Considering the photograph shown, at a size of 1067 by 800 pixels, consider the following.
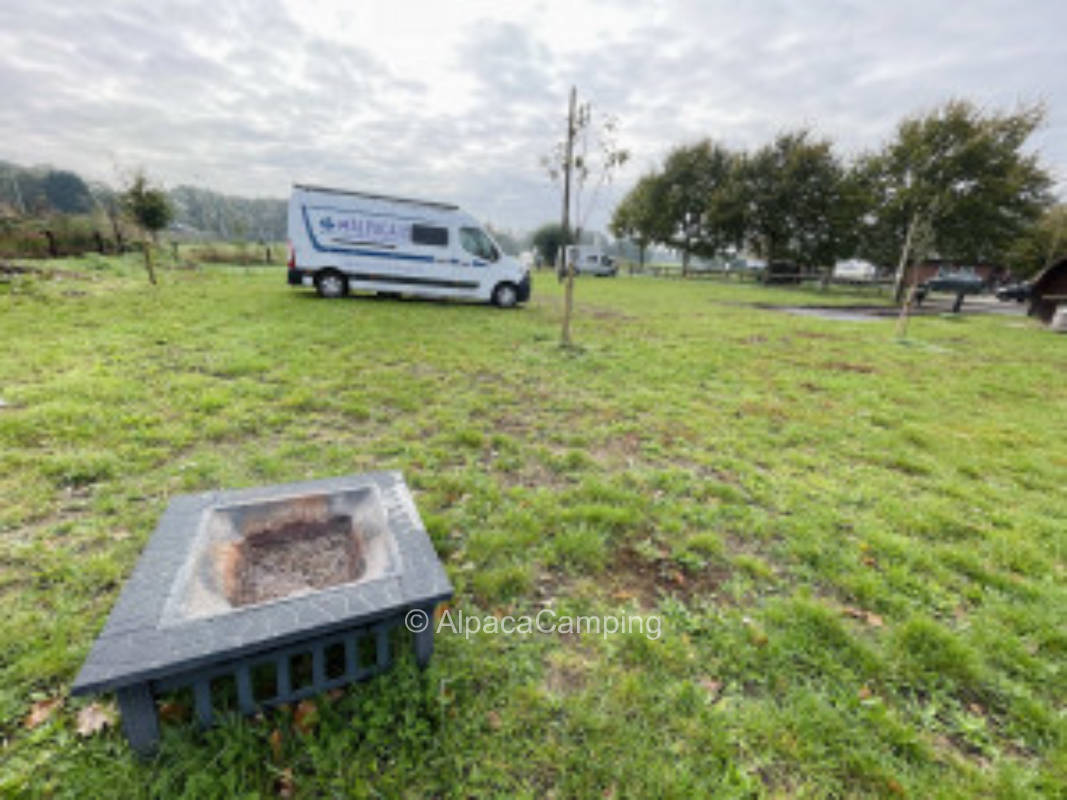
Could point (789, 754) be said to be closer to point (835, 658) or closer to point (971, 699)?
point (835, 658)

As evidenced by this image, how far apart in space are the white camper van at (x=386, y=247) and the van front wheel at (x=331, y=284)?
2 centimetres

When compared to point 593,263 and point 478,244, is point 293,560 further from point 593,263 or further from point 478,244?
point 593,263

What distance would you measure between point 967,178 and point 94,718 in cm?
3559

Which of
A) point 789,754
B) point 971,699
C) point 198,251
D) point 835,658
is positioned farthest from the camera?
point 198,251

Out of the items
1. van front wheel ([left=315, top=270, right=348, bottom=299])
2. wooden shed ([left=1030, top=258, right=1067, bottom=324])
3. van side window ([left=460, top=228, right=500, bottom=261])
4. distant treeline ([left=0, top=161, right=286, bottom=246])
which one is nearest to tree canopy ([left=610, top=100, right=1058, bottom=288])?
wooden shed ([left=1030, top=258, right=1067, bottom=324])

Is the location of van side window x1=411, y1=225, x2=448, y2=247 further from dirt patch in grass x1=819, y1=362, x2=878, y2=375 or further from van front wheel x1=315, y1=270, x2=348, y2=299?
dirt patch in grass x1=819, y1=362, x2=878, y2=375

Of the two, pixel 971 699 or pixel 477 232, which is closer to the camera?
Result: pixel 971 699

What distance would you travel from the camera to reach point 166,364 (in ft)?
17.7

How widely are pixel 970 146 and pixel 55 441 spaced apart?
3507 centimetres

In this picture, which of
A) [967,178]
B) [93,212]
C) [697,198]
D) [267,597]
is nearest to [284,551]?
[267,597]

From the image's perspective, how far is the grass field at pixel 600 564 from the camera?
59.2 inches

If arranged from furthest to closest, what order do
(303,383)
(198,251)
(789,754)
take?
(198,251)
(303,383)
(789,754)

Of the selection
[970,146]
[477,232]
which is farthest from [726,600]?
[970,146]

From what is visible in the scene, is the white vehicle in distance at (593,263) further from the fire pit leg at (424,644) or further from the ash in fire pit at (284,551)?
the fire pit leg at (424,644)
